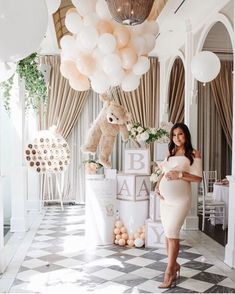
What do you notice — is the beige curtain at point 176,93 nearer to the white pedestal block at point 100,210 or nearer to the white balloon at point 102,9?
the white pedestal block at point 100,210

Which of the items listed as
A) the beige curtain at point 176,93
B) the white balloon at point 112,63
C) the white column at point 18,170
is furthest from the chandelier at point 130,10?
the beige curtain at point 176,93

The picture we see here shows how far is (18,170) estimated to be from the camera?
591 cm

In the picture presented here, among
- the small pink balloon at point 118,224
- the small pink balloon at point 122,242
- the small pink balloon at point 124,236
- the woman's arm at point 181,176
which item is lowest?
the small pink balloon at point 122,242

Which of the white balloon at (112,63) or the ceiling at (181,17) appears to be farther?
the ceiling at (181,17)

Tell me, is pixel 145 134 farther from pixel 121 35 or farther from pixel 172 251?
pixel 172 251

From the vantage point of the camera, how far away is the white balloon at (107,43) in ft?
12.5

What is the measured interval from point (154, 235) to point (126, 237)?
1.25 ft

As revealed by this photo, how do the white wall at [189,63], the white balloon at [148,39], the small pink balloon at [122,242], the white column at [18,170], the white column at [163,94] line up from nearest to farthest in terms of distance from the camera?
the white balloon at [148,39], the white wall at [189,63], the small pink balloon at [122,242], the white column at [18,170], the white column at [163,94]

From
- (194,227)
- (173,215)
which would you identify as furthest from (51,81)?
(173,215)

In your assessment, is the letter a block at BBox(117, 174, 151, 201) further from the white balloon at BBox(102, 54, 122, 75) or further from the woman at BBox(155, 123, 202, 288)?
the white balloon at BBox(102, 54, 122, 75)

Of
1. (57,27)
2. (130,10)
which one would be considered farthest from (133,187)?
(57,27)

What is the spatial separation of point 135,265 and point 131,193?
3.66 feet

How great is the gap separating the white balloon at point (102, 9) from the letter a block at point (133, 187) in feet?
7.17

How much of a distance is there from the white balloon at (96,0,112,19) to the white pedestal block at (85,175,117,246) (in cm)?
218
